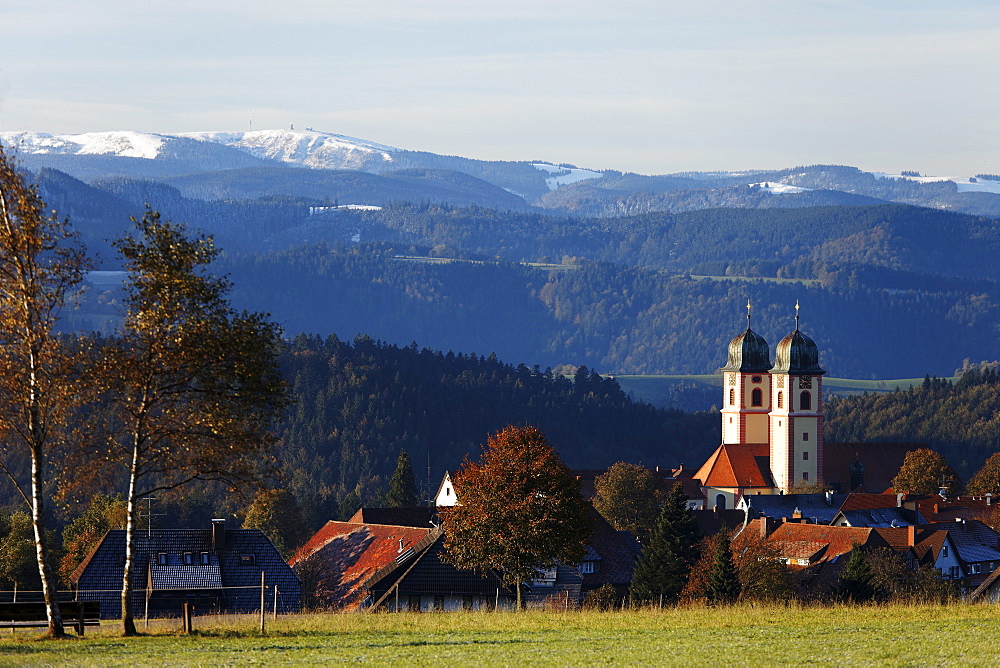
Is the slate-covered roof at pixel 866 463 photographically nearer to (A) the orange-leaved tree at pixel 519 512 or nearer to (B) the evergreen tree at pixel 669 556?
(B) the evergreen tree at pixel 669 556

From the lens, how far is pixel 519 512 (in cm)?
5203

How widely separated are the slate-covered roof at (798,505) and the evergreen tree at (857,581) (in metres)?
55.9

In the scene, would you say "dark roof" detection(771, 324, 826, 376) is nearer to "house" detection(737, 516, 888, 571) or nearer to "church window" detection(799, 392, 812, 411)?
"church window" detection(799, 392, 812, 411)

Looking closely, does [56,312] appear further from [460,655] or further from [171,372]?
[460,655]

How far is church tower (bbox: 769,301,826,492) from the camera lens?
160750 millimetres

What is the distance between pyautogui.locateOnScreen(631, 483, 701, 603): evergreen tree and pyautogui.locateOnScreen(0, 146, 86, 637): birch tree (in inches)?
1777

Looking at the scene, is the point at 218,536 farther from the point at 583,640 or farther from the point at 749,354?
the point at 749,354

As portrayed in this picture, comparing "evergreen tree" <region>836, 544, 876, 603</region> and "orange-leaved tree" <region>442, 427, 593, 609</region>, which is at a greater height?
"orange-leaved tree" <region>442, 427, 593, 609</region>

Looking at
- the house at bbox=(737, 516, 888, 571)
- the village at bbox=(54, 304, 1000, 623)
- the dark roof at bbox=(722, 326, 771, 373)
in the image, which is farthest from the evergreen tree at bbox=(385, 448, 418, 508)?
the dark roof at bbox=(722, 326, 771, 373)

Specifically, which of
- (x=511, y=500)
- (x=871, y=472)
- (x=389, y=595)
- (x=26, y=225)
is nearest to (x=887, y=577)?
(x=389, y=595)

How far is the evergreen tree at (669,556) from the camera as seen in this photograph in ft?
259

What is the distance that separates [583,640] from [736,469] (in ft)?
428

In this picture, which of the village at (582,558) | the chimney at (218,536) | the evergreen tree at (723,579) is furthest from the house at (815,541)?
the chimney at (218,536)

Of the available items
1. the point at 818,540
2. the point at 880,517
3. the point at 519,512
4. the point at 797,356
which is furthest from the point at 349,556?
the point at 797,356
